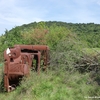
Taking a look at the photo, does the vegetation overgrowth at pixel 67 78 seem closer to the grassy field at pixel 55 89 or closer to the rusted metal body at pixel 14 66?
the grassy field at pixel 55 89

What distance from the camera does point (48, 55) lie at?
8820mm

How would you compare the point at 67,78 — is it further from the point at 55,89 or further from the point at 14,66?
the point at 14,66

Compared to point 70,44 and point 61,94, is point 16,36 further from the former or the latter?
point 61,94

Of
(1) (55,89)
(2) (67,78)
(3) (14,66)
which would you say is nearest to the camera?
(1) (55,89)

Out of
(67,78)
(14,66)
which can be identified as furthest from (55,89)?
(14,66)

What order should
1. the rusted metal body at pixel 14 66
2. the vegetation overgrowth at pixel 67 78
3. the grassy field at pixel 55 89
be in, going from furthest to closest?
1. the rusted metal body at pixel 14 66
2. the vegetation overgrowth at pixel 67 78
3. the grassy field at pixel 55 89

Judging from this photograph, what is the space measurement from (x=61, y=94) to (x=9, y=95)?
1768mm

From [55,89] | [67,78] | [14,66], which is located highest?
[14,66]

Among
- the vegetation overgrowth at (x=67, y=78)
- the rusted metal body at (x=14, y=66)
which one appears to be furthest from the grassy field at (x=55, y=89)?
the rusted metal body at (x=14, y=66)

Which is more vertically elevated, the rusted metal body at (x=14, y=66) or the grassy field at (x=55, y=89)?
the rusted metal body at (x=14, y=66)

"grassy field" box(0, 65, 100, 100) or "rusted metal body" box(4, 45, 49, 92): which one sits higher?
"rusted metal body" box(4, 45, 49, 92)

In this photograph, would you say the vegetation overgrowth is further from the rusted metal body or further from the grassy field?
the rusted metal body

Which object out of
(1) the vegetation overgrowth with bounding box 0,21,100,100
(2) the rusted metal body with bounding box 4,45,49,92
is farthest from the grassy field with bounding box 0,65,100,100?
(2) the rusted metal body with bounding box 4,45,49,92

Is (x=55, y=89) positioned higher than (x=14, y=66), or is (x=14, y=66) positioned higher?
(x=14, y=66)
